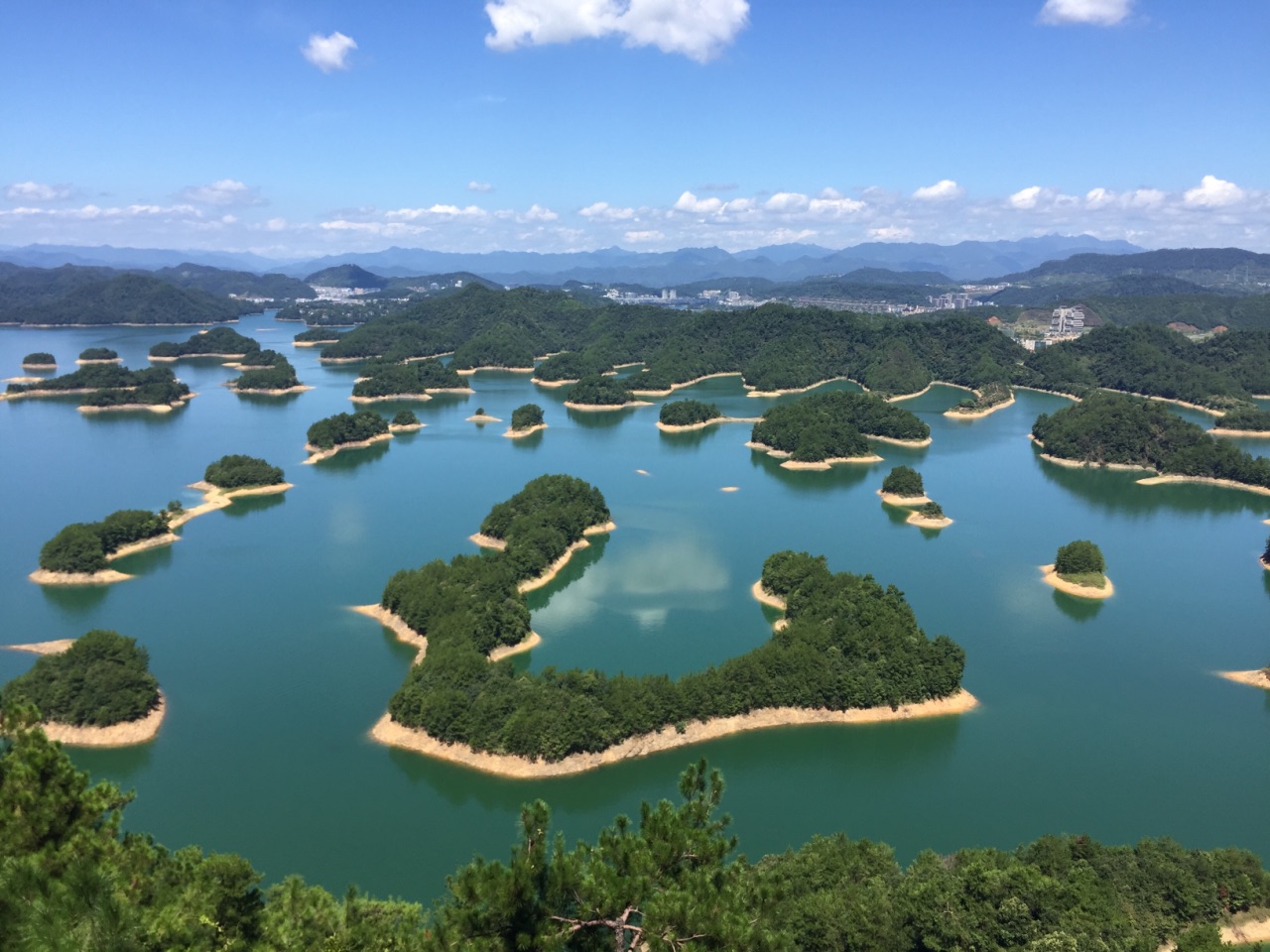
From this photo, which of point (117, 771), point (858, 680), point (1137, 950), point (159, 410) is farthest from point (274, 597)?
point (159, 410)

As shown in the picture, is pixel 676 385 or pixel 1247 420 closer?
pixel 1247 420

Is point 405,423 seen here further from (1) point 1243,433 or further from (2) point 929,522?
(1) point 1243,433

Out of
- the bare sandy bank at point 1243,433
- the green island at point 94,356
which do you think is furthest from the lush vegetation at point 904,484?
the green island at point 94,356

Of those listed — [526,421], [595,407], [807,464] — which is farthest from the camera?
[595,407]

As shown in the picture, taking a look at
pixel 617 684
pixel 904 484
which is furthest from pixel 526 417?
pixel 617 684

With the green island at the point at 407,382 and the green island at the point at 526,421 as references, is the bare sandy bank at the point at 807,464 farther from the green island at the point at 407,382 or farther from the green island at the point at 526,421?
the green island at the point at 407,382

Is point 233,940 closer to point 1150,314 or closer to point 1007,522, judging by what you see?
point 1007,522
